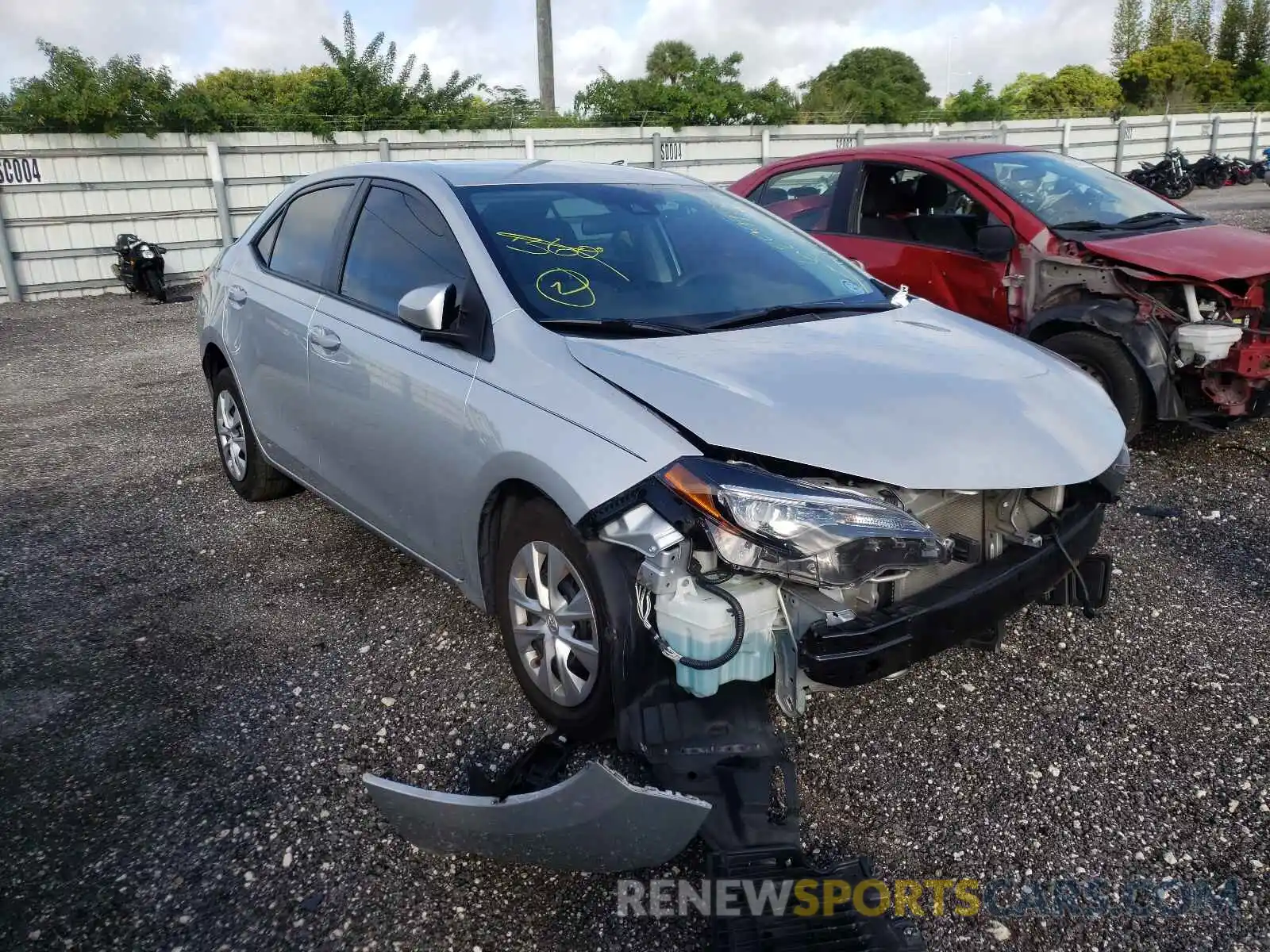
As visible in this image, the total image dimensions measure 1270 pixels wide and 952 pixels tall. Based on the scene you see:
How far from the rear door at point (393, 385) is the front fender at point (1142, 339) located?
11.6 feet

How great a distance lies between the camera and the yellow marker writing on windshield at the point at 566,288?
314 cm

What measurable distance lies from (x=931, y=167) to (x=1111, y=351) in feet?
5.79

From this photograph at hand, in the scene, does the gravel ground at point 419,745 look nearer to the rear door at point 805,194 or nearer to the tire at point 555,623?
the tire at point 555,623

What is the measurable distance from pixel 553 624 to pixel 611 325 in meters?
0.93

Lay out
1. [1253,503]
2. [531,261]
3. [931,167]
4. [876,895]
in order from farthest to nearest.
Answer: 1. [931,167]
2. [1253,503]
3. [531,261]
4. [876,895]

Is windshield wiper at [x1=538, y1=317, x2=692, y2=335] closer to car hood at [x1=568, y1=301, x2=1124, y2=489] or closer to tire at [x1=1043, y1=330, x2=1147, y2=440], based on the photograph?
car hood at [x1=568, y1=301, x2=1124, y2=489]

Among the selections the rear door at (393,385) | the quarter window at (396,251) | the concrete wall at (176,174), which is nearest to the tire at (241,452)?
the rear door at (393,385)

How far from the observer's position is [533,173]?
3.85 meters

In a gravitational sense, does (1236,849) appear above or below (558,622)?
below

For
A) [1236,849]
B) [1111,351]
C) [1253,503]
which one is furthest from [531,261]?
[1253,503]

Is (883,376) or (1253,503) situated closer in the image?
(883,376)

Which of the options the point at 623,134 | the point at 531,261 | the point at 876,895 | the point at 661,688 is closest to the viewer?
the point at 876,895

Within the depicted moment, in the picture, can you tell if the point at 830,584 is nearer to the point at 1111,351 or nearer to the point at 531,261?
the point at 531,261

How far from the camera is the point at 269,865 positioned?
2.54 m
